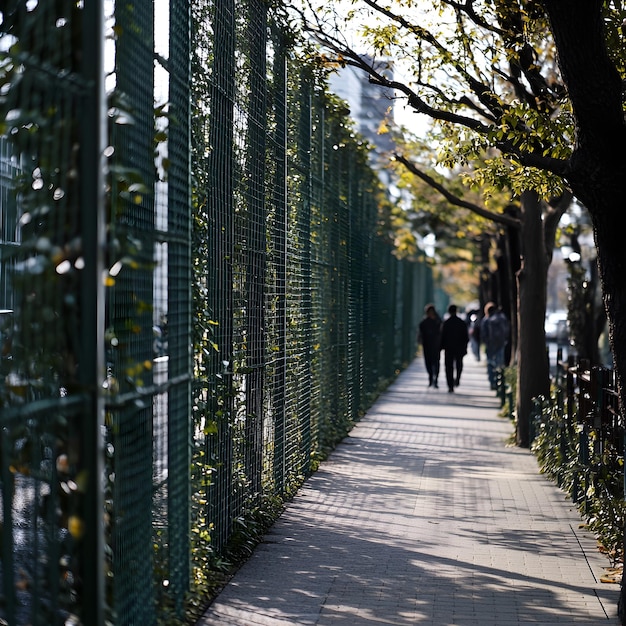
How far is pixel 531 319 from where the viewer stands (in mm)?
15102

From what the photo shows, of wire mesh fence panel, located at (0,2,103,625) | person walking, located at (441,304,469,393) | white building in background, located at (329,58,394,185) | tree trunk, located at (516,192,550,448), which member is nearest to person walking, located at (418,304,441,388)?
person walking, located at (441,304,469,393)

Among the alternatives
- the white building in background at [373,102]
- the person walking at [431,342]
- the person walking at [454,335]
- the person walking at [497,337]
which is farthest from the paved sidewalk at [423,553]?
the person walking at [497,337]

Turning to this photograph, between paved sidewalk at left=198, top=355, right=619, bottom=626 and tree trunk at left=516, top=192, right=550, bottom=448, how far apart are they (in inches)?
47.0

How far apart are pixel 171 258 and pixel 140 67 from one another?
1.08 m

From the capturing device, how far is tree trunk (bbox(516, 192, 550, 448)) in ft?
49.2

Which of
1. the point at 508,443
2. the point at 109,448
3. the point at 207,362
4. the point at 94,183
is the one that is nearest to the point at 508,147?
the point at 207,362

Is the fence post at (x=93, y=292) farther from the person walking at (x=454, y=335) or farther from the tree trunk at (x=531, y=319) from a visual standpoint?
the person walking at (x=454, y=335)

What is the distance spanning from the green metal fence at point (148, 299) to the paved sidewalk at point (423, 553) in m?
0.35

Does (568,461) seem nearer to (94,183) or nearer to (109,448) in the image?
(109,448)

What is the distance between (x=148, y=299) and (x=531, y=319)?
34.0ft

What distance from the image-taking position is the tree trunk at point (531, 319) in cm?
1501

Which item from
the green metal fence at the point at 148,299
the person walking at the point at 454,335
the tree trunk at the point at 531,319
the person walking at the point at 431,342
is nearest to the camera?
the green metal fence at the point at 148,299

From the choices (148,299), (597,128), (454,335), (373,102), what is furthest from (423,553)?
(373,102)

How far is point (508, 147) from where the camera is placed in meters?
8.74
